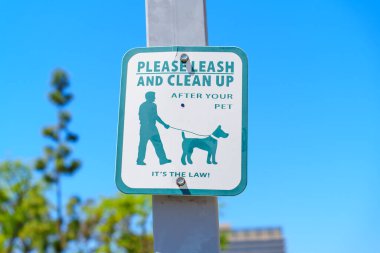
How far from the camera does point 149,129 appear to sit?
1720 millimetres

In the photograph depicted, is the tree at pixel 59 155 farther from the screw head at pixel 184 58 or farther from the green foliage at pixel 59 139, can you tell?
the screw head at pixel 184 58

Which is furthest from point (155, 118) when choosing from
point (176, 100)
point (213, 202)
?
point (213, 202)

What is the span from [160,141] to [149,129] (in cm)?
5

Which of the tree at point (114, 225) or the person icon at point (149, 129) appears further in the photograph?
the tree at point (114, 225)

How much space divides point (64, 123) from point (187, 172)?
30413 millimetres

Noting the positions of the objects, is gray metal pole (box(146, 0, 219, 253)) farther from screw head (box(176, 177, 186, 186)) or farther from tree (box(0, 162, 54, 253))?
tree (box(0, 162, 54, 253))

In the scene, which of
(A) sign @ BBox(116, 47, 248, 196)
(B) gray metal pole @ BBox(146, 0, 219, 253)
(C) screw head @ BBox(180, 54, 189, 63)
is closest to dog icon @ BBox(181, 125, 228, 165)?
(A) sign @ BBox(116, 47, 248, 196)

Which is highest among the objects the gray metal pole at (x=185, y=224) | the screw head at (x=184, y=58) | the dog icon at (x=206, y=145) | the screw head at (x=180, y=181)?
the screw head at (x=184, y=58)

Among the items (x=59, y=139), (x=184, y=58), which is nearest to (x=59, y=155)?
(x=59, y=139)

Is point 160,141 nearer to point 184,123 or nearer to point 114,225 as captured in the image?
point 184,123

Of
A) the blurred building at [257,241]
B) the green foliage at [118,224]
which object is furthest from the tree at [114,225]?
the blurred building at [257,241]

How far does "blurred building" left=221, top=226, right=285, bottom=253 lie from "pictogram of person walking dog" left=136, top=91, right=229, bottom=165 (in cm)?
10833

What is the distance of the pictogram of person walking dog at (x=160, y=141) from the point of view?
5.55 ft

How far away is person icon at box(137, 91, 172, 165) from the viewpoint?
5.58 ft
